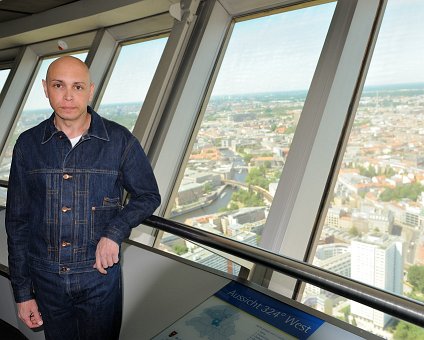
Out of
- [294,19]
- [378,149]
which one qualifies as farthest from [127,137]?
[294,19]

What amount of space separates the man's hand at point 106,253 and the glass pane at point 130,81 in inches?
109

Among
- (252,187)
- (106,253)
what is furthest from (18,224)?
(252,187)

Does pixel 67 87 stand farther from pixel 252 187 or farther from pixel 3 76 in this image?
pixel 3 76

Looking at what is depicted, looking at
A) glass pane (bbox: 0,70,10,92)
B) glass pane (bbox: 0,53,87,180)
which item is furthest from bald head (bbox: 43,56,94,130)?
glass pane (bbox: 0,70,10,92)

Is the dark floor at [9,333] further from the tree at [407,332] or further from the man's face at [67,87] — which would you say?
the tree at [407,332]

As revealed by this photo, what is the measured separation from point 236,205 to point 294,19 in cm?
159

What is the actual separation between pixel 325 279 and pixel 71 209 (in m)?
0.91

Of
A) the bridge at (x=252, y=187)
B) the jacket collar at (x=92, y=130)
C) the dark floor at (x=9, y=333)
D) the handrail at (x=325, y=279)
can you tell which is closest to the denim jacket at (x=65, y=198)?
the jacket collar at (x=92, y=130)

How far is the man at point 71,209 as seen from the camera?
1.35m

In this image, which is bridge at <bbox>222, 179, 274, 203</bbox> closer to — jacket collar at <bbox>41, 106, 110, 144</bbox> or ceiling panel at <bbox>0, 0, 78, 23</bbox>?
jacket collar at <bbox>41, 106, 110, 144</bbox>

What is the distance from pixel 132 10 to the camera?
12.8 feet

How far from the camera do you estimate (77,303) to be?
1.43m

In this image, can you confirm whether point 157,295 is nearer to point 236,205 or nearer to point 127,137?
point 127,137

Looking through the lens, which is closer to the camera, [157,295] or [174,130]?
[157,295]
